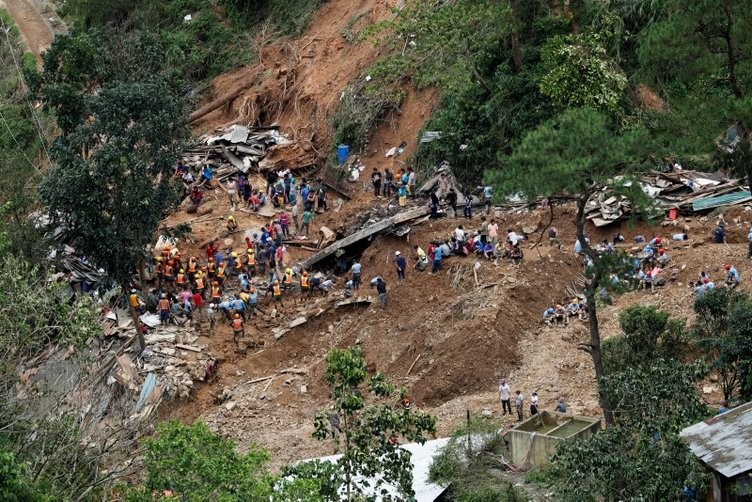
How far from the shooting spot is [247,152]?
3916 centimetres

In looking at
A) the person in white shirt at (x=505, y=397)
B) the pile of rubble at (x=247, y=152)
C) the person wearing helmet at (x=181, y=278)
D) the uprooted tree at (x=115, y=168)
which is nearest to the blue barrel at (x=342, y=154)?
the pile of rubble at (x=247, y=152)

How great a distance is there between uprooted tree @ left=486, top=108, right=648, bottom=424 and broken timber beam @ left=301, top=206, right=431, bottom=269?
1161 centimetres

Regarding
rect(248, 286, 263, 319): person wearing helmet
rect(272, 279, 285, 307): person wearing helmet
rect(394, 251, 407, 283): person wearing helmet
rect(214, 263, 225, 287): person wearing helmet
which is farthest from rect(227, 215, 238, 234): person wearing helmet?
rect(394, 251, 407, 283): person wearing helmet

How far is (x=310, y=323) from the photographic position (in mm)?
31625

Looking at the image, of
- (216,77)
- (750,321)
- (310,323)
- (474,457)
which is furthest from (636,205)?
(216,77)

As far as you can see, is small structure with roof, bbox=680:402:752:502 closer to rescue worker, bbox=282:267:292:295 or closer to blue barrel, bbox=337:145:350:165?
rescue worker, bbox=282:267:292:295

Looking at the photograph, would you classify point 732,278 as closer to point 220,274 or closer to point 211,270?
point 220,274

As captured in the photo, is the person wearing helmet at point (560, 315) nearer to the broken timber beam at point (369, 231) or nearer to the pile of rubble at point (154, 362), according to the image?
the broken timber beam at point (369, 231)

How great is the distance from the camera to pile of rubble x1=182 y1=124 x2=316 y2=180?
38.7m

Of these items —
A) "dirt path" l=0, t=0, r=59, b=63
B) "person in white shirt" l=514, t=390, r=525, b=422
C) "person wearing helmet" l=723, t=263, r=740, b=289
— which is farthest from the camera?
"dirt path" l=0, t=0, r=59, b=63

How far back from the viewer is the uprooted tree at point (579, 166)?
68.3 ft

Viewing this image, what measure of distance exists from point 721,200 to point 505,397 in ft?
27.8

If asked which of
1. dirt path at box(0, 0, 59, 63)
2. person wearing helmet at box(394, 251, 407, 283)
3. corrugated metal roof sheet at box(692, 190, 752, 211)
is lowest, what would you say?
corrugated metal roof sheet at box(692, 190, 752, 211)

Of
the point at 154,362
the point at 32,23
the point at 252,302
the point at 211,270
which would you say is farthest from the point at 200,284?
the point at 32,23
